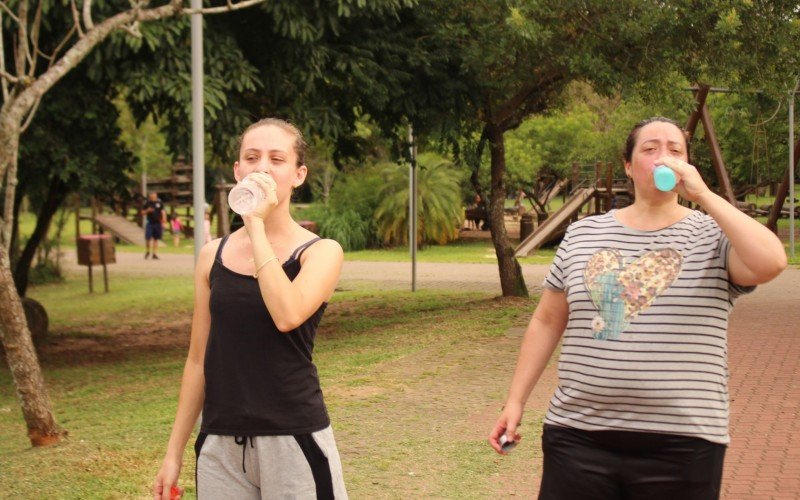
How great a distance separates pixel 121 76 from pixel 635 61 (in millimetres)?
6581

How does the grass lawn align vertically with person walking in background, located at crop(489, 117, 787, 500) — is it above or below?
below

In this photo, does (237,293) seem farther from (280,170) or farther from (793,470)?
(793,470)

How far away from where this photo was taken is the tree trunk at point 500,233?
17734 millimetres

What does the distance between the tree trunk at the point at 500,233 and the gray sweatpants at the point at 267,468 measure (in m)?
14.5

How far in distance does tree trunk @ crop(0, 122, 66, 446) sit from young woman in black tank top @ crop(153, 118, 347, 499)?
538 centimetres

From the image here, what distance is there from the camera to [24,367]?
8289 millimetres

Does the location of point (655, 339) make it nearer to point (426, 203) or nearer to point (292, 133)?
point (292, 133)

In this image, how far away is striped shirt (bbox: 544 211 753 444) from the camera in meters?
3.24

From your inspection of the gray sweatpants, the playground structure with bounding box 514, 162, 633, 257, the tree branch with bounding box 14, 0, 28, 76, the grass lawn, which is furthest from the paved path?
the tree branch with bounding box 14, 0, 28, 76

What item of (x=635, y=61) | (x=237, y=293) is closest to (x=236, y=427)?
(x=237, y=293)

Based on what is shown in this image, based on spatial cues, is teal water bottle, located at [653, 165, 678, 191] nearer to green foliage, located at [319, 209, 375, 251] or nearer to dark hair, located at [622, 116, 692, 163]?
dark hair, located at [622, 116, 692, 163]

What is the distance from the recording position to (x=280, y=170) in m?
3.28

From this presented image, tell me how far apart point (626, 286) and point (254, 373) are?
110 cm

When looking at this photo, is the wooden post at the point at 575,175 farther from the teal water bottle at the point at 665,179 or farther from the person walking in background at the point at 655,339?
the teal water bottle at the point at 665,179
